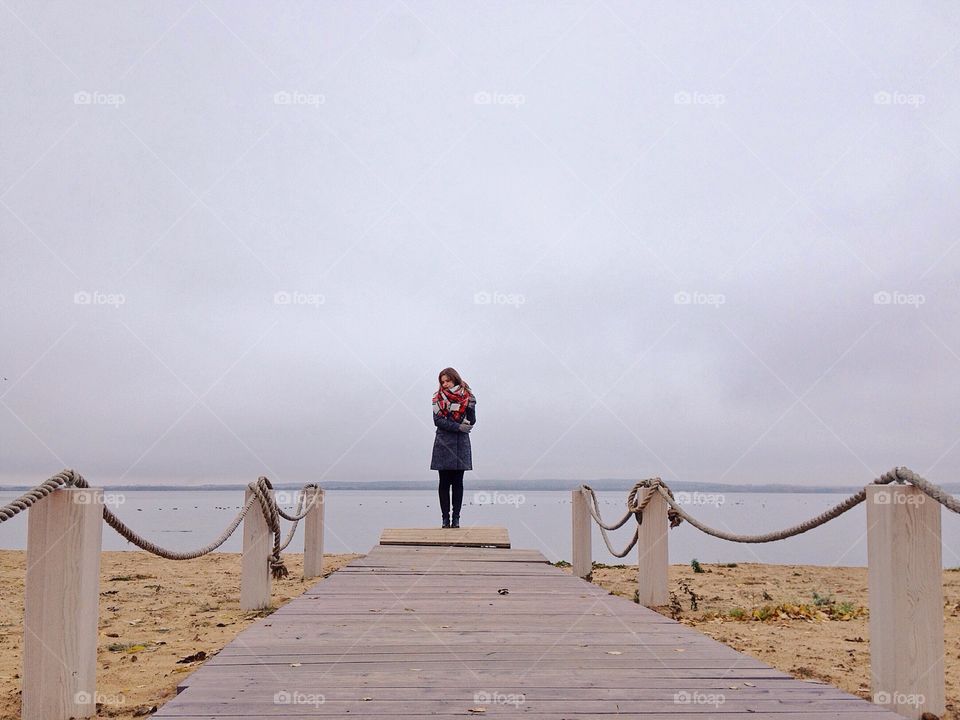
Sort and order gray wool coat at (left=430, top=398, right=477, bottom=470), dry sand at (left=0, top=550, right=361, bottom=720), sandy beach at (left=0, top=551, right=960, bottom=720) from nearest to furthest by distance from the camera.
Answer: dry sand at (left=0, top=550, right=361, bottom=720) < sandy beach at (left=0, top=551, right=960, bottom=720) < gray wool coat at (left=430, top=398, right=477, bottom=470)

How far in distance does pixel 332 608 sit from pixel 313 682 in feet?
6.13

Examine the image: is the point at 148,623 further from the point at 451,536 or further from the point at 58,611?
the point at 451,536

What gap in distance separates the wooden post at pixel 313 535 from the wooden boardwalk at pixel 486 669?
337 centimetres

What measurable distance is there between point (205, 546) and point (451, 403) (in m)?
5.71

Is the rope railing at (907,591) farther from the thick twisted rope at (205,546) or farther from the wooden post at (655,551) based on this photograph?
the wooden post at (655,551)

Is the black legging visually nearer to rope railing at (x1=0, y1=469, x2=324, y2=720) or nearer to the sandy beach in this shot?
the sandy beach

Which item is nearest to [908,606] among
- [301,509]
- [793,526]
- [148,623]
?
[793,526]

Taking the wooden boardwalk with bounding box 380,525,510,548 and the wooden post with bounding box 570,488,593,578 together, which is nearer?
the wooden post with bounding box 570,488,593,578

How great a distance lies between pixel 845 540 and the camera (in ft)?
79.8

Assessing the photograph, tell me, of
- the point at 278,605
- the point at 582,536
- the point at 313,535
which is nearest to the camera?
the point at 278,605

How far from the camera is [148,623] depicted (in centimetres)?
622

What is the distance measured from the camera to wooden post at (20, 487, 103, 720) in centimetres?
277

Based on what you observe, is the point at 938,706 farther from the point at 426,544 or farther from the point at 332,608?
the point at 426,544

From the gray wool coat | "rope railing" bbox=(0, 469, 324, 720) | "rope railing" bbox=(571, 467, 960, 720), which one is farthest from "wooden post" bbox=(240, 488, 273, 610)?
"rope railing" bbox=(571, 467, 960, 720)
